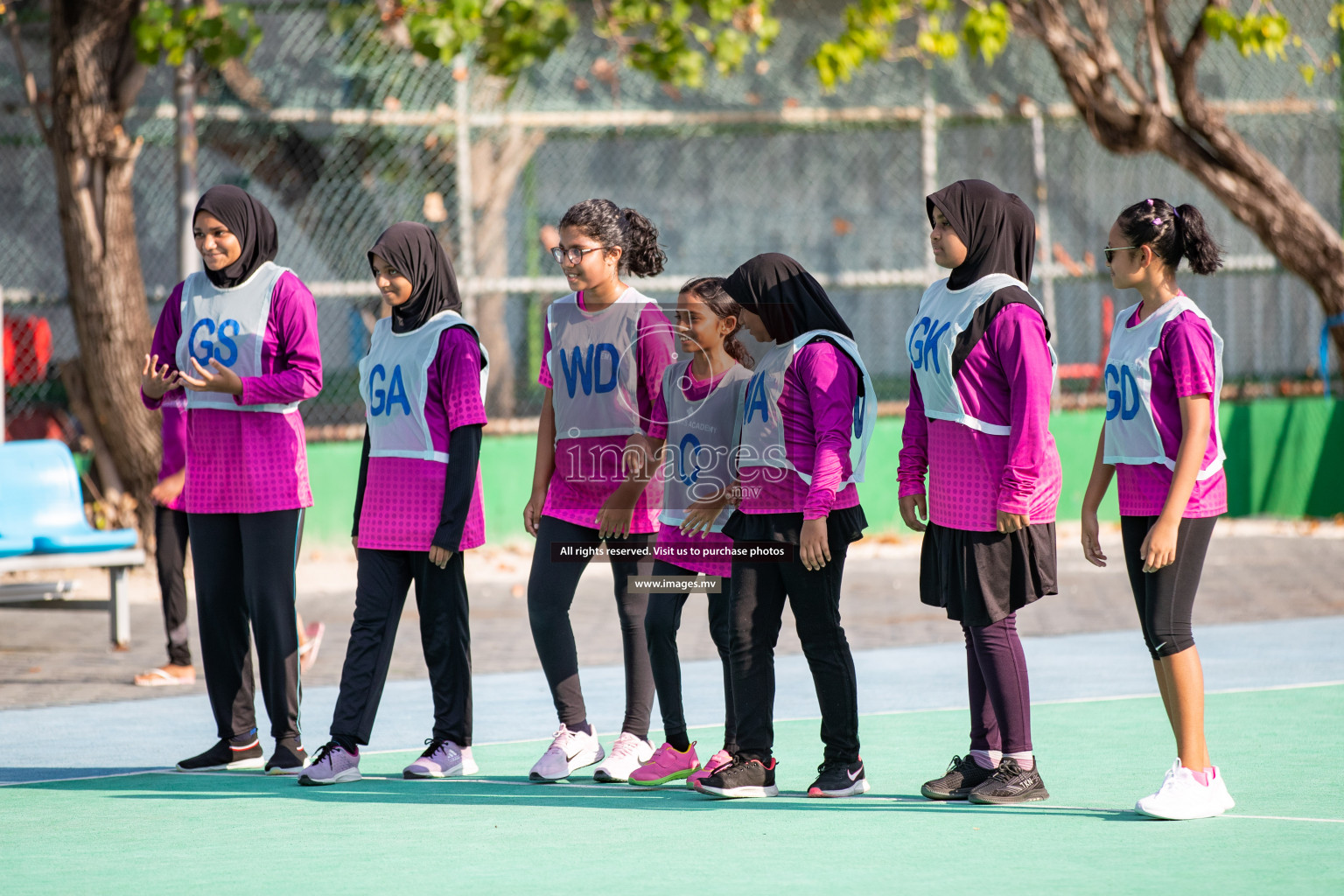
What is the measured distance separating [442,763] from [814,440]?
5.68ft

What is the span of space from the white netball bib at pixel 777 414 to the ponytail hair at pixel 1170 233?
92cm

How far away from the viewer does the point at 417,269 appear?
19.3 feet

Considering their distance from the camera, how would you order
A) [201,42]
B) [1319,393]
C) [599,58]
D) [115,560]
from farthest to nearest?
[1319,393] → [599,58] → [201,42] → [115,560]

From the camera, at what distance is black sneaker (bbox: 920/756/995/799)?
17.7ft

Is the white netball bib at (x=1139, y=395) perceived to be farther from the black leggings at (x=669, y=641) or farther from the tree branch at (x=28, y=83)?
the tree branch at (x=28, y=83)

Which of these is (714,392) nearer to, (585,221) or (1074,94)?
(585,221)

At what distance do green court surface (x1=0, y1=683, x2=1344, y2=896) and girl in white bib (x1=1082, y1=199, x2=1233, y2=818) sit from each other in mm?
327

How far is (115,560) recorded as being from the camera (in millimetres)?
8969

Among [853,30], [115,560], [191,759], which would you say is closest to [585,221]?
[191,759]

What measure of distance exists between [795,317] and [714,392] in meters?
0.37

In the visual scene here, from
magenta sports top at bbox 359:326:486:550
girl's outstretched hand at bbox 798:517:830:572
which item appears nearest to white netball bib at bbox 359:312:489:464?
magenta sports top at bbox 359:326:486:550

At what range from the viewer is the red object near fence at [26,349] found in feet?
41.3

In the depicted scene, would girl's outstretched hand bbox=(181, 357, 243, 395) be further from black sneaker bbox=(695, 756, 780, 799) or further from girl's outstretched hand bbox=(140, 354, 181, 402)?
black sneaker bbox=(695, 756, 780, 799)

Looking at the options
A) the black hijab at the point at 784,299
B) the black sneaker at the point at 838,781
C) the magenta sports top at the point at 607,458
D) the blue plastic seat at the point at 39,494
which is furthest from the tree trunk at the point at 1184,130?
the black sneaker at the point at 838,781
